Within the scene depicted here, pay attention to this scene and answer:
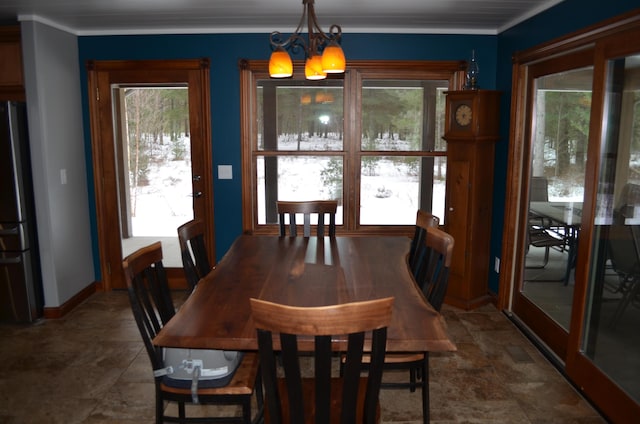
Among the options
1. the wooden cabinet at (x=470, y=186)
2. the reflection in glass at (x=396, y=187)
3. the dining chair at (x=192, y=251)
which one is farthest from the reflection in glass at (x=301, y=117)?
the dining chair at (x=192, y=251)

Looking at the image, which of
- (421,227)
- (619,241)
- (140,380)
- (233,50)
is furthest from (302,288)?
(233,50)

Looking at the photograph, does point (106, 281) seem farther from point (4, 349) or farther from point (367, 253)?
point (367, 253)

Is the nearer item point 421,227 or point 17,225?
point 421,227

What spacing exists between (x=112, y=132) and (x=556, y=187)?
3664 mm

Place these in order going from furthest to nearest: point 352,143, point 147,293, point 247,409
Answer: point 352,143 < point 147,293 < point 247,409

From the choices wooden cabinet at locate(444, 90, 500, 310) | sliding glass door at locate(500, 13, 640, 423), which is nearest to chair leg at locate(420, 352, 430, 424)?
sliding glass door at locate(500, 13, 640, 423)

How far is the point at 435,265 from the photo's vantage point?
98.5 inches

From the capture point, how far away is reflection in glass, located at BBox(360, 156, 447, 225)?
4.51 metres

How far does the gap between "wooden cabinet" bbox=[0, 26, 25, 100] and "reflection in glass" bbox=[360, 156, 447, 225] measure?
285 centimetres

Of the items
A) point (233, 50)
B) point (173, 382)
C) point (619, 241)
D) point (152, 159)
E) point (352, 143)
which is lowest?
point (173, 382)

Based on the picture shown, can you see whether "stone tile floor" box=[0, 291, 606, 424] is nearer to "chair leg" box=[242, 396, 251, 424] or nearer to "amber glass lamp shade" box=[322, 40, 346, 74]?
"chair leg" box=[242, 396, 251, 424]

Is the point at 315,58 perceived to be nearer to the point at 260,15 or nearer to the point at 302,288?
the point at 302,288

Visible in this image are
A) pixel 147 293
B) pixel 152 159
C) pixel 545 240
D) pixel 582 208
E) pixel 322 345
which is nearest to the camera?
pixel 322 345

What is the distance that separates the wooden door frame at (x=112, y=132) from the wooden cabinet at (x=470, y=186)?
210 centimetres
